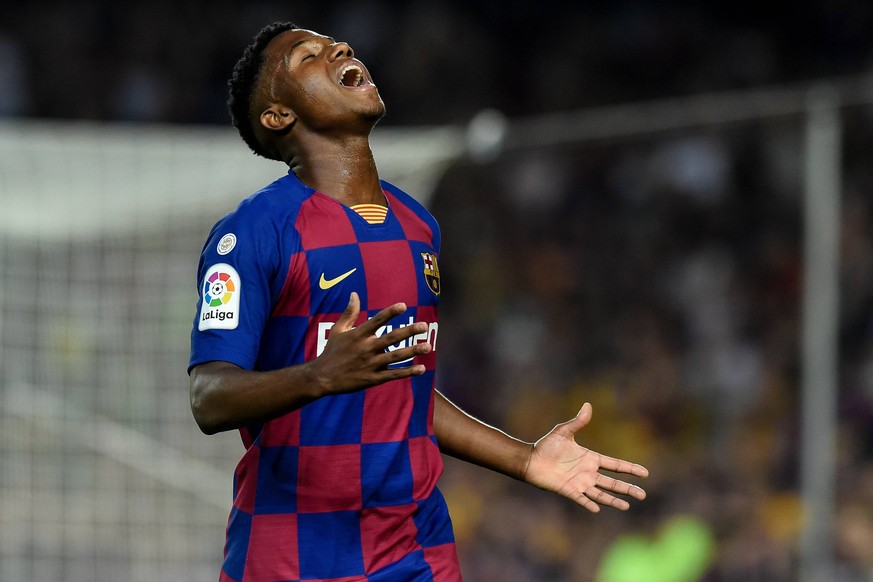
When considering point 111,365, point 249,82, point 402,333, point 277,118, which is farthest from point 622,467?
point 111,365

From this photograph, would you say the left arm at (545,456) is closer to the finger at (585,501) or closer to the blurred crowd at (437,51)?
the finger at (585,501)

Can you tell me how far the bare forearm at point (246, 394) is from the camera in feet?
7.09

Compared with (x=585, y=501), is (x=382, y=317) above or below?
above

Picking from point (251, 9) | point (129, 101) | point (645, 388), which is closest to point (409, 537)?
point (645, 388)

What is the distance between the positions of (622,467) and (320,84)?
1.01m

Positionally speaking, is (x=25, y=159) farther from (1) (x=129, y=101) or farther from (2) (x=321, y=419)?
(1) (x=129, y=101)

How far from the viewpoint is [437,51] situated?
11.2 m

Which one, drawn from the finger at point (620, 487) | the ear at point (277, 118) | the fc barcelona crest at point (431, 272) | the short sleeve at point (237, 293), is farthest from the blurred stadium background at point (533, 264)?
the short sleeve at point (237, 293)

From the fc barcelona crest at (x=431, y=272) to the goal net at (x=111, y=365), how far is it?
2792mm

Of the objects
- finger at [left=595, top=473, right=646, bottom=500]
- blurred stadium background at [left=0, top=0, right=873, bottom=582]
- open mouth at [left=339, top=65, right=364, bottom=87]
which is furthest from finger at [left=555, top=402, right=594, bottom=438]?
blurred stadium background at [left=0, top=0, right=873, bottom=582]

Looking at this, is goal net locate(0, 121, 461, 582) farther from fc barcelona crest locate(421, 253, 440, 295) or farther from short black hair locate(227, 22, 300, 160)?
fc barcelona crest locate(421, 253, 440, 295)

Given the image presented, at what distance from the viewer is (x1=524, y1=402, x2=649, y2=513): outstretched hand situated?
269cm

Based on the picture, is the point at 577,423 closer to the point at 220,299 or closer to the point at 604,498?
the point at 604,498

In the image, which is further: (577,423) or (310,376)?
(577,423)
